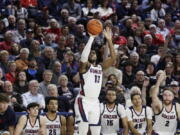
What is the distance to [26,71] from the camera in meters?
16.1

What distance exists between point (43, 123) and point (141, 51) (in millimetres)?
5383

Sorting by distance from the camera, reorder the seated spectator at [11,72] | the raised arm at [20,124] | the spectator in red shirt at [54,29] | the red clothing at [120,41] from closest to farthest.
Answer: the raised arm at [20,124] → the seated spectator at [11,72] → the spectator in red shirt at [54,29] → the red clothing at [120,41]

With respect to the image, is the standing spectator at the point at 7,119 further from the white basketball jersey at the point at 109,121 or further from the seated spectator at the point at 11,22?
the seated spectator at the point at 11,22

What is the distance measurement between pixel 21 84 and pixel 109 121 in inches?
94.7

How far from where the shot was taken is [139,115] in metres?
14.3

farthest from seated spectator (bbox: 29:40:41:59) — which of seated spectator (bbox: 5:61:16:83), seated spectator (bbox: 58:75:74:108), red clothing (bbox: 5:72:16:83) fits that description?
seated spectator (bbox: 58:75:74:108)

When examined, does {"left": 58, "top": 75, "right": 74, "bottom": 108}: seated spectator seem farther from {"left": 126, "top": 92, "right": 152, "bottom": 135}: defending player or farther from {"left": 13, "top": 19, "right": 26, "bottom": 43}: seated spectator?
{"left": 13, "top": 19, "right": 26, "bottom": 43}: seated spectator

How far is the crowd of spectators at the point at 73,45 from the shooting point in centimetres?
1559

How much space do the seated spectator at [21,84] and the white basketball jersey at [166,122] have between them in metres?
2.97

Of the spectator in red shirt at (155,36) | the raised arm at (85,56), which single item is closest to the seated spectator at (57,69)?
the raised arm at (85,56)

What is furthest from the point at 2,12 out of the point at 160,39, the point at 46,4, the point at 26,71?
the point at 160,39

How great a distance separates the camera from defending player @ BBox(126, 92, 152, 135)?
14.2 metres

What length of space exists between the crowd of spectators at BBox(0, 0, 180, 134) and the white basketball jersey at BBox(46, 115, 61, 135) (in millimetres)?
726

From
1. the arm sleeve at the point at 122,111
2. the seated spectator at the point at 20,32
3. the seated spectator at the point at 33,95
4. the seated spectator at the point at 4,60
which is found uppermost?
the seated spectator at the point at 20,32
